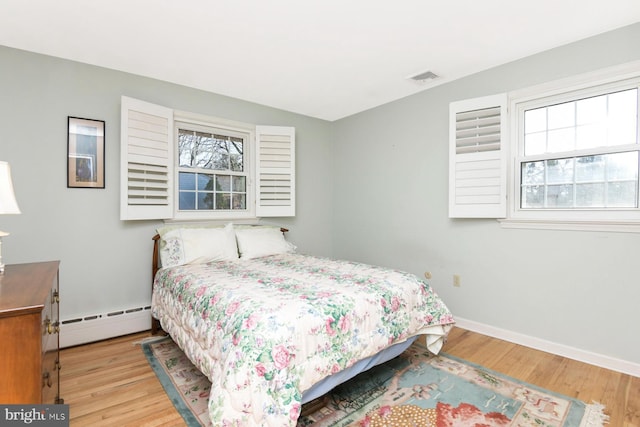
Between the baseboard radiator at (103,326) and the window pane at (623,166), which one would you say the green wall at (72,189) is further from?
the window pane at (623,166)

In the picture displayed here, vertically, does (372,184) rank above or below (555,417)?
above

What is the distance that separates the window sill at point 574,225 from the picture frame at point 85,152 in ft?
12.0

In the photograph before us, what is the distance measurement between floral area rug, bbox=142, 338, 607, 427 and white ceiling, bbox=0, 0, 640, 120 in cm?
247

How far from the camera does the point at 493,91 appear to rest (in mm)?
2902

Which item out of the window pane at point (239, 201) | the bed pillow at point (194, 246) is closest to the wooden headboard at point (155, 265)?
the bed pillow at point (194, 246)

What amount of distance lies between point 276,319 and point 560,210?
2.48 metres

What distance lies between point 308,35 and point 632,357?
328 centimetres

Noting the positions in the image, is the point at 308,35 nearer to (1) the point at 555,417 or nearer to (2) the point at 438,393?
(2) the point at 438,393

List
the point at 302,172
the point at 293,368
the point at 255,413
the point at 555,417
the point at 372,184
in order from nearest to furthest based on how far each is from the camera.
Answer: the point at 255,413 → the point at 293,368 → the point at 555,417 → the point at 372,184 → the point at 302,172

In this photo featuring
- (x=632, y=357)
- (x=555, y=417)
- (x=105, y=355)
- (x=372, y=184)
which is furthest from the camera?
(x=372, y=184)

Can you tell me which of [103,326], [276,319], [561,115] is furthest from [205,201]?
[561,115]

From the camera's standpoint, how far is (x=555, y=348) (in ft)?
8.42

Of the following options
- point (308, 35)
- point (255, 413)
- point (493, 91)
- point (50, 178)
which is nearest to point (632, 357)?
point (493, 91)

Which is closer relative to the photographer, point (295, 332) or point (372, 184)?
point (295, 332)
